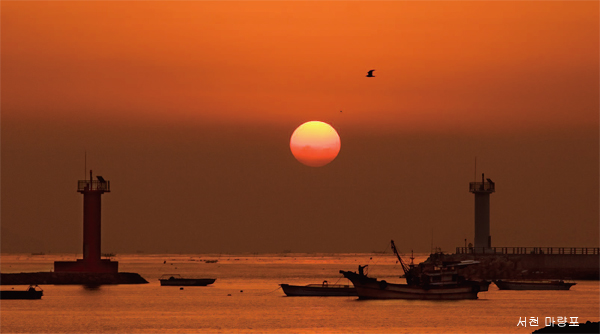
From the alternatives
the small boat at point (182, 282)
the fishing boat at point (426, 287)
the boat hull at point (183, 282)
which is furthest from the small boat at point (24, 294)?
the boat hull at point (183, 282)

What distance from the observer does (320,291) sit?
112m

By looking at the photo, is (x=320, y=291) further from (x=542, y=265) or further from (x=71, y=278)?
(x=542, y=265)

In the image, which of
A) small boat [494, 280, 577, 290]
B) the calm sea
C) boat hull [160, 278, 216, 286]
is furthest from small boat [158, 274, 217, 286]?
small boat [494, 280, 577, 290]

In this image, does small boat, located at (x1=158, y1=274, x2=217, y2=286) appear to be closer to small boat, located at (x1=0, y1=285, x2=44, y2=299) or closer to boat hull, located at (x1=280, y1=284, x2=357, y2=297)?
boat hull, located at (x1=280, y1=284, x2=357, y2=297)

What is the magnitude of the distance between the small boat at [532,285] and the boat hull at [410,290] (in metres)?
20.4

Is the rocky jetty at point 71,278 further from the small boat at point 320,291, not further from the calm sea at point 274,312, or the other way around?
the small boat at point 320,291

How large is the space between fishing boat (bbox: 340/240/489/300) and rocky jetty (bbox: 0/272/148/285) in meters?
27.3

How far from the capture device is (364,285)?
10025 cm

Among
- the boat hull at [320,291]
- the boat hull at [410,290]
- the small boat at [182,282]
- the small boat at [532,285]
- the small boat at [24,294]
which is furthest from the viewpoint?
the small boat at [182,282]

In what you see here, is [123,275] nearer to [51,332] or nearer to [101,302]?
[101,302]

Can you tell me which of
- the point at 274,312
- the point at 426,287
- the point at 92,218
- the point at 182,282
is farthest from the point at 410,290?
the point at 182,282

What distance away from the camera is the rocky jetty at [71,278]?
107 meters

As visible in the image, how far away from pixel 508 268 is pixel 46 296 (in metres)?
57.1

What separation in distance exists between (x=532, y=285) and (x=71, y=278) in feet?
173
